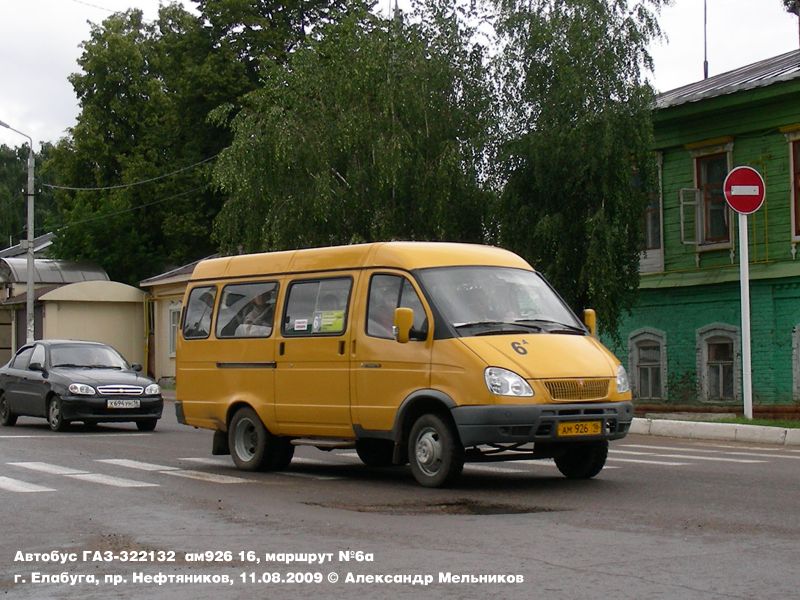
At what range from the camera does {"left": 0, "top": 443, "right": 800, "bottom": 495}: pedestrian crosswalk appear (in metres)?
14.0

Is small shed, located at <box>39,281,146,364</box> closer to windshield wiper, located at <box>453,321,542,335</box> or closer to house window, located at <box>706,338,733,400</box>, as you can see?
house window, located at <box>706,338,733,400</box>

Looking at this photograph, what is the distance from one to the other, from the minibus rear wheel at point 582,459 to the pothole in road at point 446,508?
86.0 inches

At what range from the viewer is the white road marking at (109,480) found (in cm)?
1366

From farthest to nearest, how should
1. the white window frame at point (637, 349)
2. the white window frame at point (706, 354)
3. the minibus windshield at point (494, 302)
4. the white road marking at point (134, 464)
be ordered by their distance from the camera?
the white window frame at point (637, 349), the white window frame at point (706, 354), the white road marking at point (134, 464), the minibus windshield at point (494, 302)

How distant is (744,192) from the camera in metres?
24.0

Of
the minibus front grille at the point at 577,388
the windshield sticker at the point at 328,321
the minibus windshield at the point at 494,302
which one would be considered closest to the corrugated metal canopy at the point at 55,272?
the windshield sticker at the point at 328,321

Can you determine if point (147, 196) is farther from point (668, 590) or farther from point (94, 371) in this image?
point (668, 590)

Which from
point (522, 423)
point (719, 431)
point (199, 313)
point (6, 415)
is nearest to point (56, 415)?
point (6, 415)

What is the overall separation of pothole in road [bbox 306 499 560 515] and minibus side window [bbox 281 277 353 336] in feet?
9.34

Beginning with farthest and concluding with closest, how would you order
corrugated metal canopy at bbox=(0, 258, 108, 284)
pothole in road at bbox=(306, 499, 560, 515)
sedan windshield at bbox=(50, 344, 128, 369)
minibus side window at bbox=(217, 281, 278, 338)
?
corrugated metal canopy at bbox=(0, 258, 108, 284)
sedan windshield at bbox=(50, 344, 128, 369)
minibus side window at bbox=(217, 281, 278, 338)
pothole in road at bbox=(306, 499, 560, 515)

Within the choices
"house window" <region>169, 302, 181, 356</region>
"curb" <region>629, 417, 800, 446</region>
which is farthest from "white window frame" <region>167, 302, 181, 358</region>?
"curb" <region>629, 417, 800, 446</region>

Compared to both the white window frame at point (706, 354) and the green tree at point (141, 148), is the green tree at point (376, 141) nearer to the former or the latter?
the white window frame at point (706, 354)

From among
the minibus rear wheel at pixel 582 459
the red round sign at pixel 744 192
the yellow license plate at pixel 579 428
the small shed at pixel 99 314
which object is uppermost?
the red round sign at pixel 744 192

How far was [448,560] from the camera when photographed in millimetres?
8430
